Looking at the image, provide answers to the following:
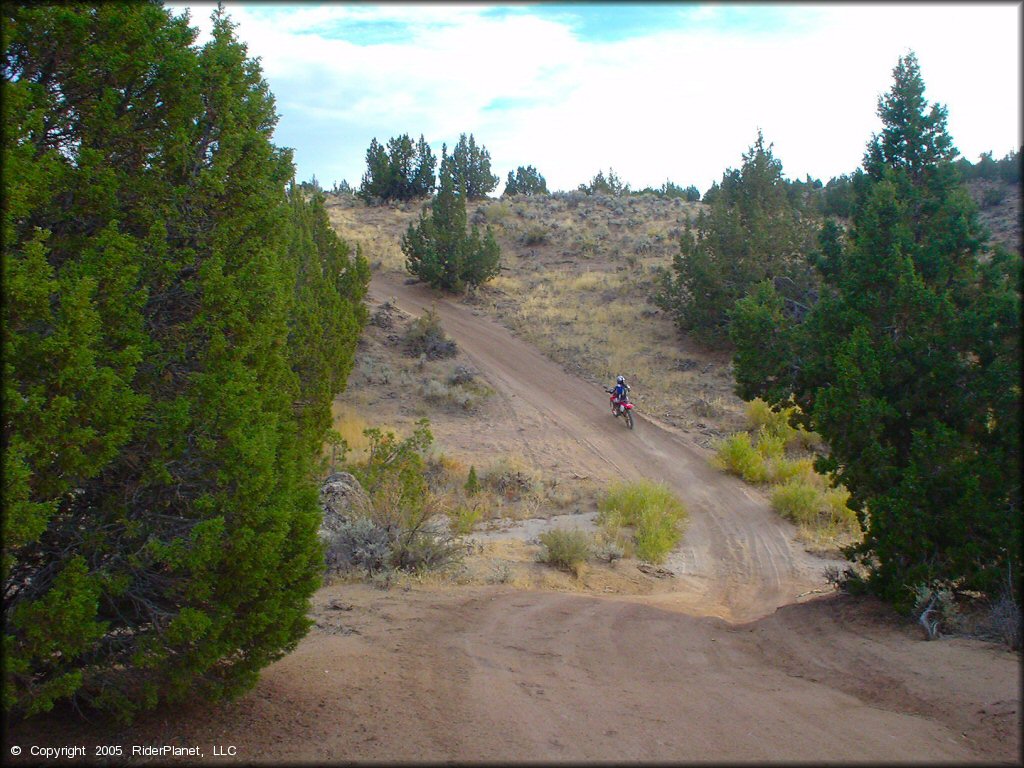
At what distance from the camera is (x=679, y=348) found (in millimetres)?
28703

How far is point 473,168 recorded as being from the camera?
60594mm

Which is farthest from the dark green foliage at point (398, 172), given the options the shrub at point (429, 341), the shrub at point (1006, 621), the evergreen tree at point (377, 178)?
the shrub at point (1006, 621)

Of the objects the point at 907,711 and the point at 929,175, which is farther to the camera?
the point at 929,175

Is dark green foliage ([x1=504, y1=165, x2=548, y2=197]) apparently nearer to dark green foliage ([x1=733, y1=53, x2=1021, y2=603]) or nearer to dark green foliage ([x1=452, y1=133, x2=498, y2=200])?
dark green foliage ([x1=452, y1=133, x2=498, y2=200])

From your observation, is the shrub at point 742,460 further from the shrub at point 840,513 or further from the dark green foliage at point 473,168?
the dark green foliage at point 473,168

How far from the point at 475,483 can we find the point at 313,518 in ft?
34.6

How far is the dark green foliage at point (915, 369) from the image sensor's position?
7.41 metres

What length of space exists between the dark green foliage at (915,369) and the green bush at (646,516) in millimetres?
3651

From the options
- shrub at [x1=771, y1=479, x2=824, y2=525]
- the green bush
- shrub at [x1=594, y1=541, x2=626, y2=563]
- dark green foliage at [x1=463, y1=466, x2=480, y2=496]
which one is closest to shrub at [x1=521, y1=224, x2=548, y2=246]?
dark green foliage at [x1=463, y1=466, x2=480, y2=496]

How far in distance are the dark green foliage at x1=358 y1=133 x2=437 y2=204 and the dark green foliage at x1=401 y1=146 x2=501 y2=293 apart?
2043 centimetres

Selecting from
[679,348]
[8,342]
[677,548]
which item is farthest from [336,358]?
[679,348]

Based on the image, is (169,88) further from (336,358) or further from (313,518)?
(336,358)

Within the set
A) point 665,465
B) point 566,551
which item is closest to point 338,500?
point 566,551

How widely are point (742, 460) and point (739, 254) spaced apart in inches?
490
